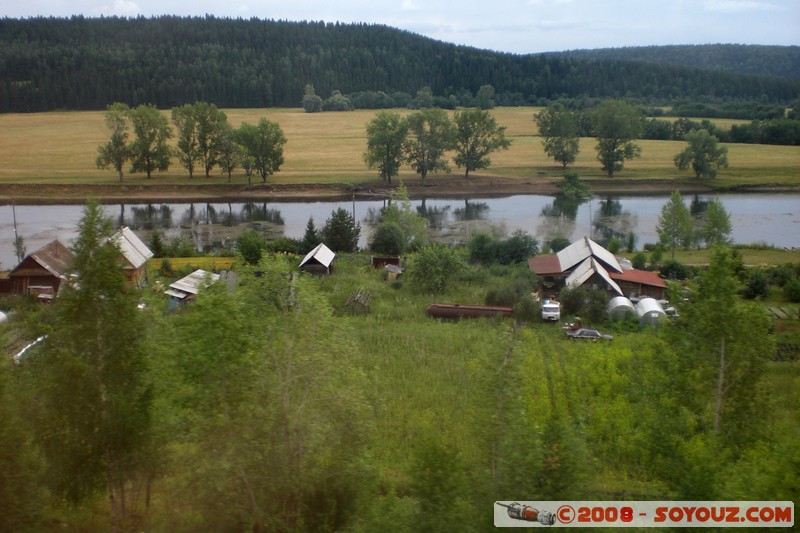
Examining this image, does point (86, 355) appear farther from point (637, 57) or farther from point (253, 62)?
point (637, 57)

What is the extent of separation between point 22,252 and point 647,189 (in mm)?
22213

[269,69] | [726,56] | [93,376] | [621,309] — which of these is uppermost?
[726,56]

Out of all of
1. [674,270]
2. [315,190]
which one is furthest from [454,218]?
[674,270]

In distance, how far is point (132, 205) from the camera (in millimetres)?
25453

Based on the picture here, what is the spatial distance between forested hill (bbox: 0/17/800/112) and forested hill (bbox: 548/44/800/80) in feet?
26.4

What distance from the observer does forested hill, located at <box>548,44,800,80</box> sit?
6112 cm

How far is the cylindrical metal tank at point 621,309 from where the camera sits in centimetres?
1088

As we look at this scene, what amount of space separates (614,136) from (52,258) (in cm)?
2421

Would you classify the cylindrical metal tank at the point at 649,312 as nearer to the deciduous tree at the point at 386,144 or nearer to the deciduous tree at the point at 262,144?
the deciduous tree at the point at 386,144

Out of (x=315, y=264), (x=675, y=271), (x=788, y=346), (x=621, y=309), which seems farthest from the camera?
(x=315, y=264)

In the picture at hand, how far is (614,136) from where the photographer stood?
3011 cm

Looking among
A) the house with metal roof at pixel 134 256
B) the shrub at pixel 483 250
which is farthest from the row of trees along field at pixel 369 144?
the house with metal roof at pixel 134 256

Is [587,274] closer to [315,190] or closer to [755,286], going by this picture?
[755,286]

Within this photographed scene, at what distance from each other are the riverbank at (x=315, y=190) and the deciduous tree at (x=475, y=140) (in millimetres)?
815
